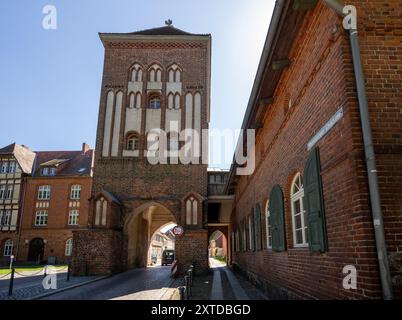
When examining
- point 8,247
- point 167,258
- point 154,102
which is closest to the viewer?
point 154,102

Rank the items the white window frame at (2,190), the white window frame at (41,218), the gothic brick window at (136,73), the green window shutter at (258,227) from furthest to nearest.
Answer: the white window frame at (2,190) < the white window frame at (41,218) < the gothic brick window at (136,73) < the green window shutter at (258,227)

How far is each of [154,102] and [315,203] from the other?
1615 centimetres

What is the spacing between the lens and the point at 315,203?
482cm

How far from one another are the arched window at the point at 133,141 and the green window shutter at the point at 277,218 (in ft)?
40.4

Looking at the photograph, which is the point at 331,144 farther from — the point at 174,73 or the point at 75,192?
the point at 75,192

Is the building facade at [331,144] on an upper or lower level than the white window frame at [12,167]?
lower

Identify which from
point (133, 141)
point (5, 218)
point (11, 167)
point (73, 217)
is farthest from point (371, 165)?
point (11, 167)

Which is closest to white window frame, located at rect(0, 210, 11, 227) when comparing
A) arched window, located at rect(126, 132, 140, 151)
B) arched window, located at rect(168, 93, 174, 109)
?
arched window, located at rect(126, 132, 140, 151)

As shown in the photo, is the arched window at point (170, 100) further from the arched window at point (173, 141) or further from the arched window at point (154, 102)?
the arched window at point (173, 141)

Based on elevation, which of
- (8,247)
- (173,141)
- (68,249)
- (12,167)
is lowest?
(68,249)

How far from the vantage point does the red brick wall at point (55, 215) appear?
31.5 metres

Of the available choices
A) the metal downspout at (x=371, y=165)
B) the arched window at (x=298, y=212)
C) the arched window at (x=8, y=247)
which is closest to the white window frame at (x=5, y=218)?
the arched window at (x=8, y=247)

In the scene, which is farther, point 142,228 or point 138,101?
point 142,228

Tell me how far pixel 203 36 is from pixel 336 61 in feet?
56.5
